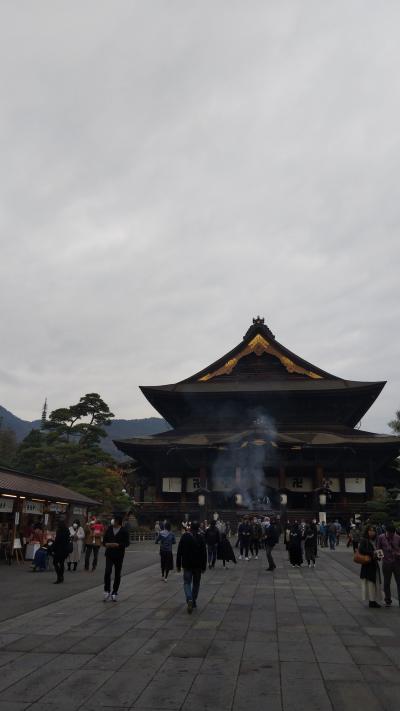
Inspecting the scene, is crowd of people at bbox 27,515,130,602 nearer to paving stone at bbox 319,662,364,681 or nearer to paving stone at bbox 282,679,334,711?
paving stone at bbox 319,662,364,681

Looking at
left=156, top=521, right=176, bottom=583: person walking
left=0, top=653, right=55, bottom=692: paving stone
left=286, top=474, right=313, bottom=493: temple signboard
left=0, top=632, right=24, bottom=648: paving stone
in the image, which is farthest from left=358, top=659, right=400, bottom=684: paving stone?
left=286, top=474, right=313, bottom=493: temple signboard

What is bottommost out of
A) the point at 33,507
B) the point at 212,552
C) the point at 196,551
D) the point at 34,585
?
the point at 34,585

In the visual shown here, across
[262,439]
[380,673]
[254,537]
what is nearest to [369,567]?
[380,673]

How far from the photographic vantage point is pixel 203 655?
7.00m

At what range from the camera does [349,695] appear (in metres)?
5.53

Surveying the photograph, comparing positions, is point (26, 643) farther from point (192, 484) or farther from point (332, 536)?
point (192, 484)

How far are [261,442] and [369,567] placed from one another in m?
24.9

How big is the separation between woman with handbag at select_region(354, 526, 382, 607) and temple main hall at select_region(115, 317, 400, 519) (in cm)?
2178

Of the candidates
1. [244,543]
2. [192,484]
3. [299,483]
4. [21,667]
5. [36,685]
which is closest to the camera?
[36,685]

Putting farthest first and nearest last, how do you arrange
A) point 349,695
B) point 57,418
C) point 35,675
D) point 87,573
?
point 57,418 < point 87,573 < point 35,675 < point 349,695

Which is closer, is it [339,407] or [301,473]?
[301,473]

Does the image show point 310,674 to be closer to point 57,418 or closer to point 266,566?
point 266,566

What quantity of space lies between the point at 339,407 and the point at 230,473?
11014mm

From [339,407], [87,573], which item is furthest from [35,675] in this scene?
[339,407]
